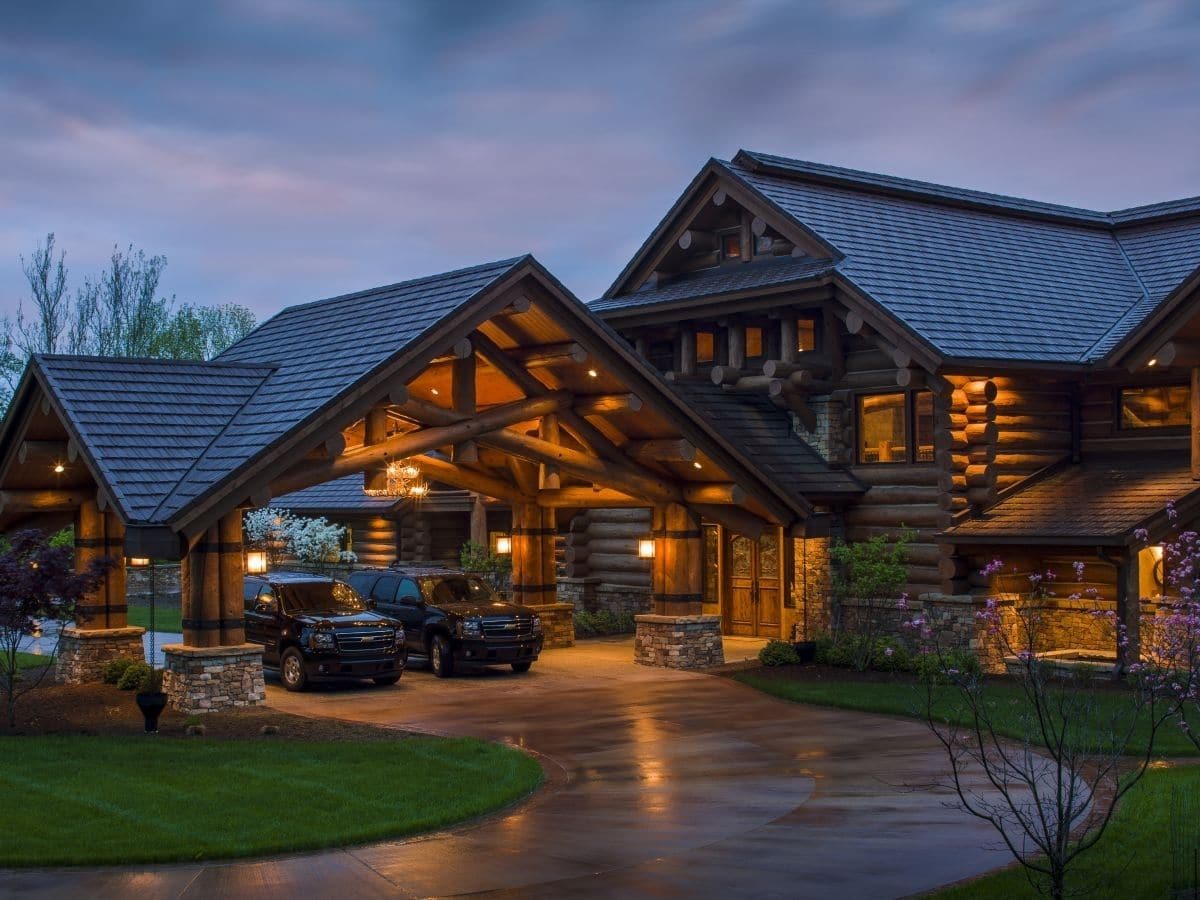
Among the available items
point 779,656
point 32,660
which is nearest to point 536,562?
point 779,656

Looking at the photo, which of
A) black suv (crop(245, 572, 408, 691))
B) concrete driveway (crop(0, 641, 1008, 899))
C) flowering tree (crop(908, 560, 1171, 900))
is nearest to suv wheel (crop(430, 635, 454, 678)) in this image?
black suv (crop(245, 572, 408, 691))

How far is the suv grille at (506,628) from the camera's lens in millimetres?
25375

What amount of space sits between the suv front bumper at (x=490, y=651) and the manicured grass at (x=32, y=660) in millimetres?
7604

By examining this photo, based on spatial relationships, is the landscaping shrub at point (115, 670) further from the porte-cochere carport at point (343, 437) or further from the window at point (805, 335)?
the window at point (805, 335)

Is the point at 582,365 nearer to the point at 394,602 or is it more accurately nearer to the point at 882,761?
the point at 394,602

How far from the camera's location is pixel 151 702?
18703mm

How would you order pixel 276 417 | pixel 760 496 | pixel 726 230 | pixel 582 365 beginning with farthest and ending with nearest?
pixel 726 230, pixel 760 496, pixel 582 365, pixel 276 417

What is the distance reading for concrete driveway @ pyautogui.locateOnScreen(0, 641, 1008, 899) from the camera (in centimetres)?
1157

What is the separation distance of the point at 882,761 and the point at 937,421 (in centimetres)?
1032

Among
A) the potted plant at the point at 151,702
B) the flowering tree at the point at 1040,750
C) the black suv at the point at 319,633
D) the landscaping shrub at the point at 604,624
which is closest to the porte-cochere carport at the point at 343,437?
the potted plant at the point at 151,702

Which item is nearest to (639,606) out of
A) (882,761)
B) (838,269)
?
(838,269)

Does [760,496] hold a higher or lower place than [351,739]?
higher

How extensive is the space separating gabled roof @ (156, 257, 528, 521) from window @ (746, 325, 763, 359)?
349 inches

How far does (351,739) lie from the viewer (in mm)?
18344
